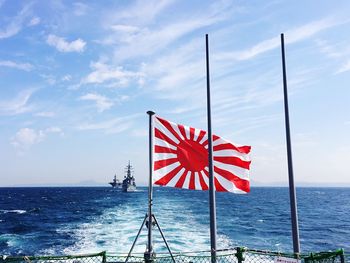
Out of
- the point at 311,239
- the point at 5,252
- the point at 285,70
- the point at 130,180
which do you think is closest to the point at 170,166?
the point at 285,70

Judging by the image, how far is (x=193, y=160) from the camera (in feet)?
36.0

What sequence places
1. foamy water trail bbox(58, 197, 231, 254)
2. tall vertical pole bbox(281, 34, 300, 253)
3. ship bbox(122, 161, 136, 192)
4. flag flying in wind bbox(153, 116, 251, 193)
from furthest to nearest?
ship bbox(122, 161, 136, 192), foamy water trail bbox(58, 197, 231, 254), flag flying in wind bbox(153, 116, 251, 193), tall vertical pole bbox(281, 34, 300, 253)

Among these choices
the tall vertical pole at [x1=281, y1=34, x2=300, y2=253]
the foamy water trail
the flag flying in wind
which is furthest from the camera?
the foamy water trail

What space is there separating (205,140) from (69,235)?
32937mm

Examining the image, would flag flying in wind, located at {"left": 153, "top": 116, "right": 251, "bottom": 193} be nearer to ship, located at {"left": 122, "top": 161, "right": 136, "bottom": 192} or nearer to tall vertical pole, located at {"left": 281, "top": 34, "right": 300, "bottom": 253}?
tall vertical pole, located at {"left": 281, "top": 34, "right": 300, "bottom": 253}

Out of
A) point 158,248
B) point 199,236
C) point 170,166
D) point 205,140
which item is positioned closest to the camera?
point 170,166

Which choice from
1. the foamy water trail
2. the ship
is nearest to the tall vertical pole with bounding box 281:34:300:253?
the foamy water trail

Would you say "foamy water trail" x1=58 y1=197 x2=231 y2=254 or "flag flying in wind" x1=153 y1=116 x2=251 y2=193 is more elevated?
"flag flying in wind" x1=153 y1=116 x2=251 y2=193

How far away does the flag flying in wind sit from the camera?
33.1ft

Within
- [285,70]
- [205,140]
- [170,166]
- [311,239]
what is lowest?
[311,239]

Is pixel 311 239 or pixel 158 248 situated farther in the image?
pixel 311 239

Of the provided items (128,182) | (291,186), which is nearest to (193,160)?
(291,186)

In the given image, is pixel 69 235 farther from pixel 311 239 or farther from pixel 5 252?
pixel 311 239

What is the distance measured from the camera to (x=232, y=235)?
41469 mm
